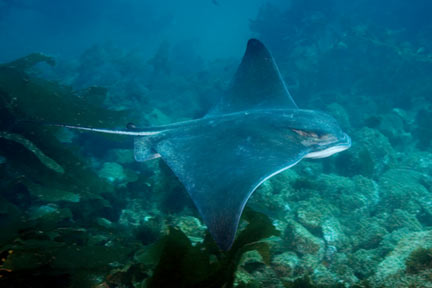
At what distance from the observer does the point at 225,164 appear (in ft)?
8.71

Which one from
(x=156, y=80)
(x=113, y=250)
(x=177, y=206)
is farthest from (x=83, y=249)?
(x=156, y=80)

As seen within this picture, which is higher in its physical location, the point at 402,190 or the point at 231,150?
the point at 402,190

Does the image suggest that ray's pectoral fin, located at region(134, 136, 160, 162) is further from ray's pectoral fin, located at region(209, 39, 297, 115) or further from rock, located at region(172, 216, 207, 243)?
ray's pectoral fin, located at region(209, 39, 297, 115)

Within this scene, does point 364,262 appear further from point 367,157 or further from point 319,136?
point 367,157

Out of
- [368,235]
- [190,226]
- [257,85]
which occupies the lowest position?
[368,235]

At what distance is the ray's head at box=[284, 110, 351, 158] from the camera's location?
10.4 ft

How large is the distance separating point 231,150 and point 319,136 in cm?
136

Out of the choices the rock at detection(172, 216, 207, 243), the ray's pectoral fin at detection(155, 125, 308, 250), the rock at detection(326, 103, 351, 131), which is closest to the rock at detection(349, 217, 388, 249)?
the ray's pectoral fin at detection(155, 125, 308, 250)

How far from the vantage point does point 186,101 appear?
1744 cm

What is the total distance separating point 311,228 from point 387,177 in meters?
5.14

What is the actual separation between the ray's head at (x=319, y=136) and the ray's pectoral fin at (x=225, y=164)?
0.21m

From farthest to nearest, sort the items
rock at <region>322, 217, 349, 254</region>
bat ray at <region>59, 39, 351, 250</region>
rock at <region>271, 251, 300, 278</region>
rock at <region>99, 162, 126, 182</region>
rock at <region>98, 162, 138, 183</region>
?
1. rock at <region>99, 162, 126, 182</region>
2. rock at <region>98, 162, 138, 183</region>
3. rock at <region>322, 217, 349, 254</region>
4. rock at <region>271, 251, 300, 278</region>
5. bat ray at <region>59, 39, 351, 250</region>

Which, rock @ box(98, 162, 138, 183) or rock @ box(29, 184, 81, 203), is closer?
rock @ box(29, 184, 81, 203)

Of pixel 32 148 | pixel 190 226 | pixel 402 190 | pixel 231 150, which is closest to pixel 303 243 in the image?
pixel 190 226
